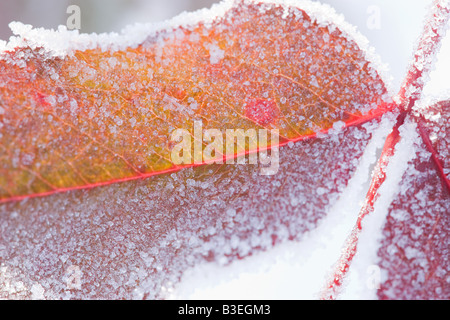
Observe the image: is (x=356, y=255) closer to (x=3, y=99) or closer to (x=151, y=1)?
(x=3, y=99)

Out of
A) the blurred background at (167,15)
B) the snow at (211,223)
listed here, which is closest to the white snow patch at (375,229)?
the snow at (211,223)

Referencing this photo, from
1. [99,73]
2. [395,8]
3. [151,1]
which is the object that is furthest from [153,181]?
[151,1]

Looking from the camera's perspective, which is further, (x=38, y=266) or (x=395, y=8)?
(x=395, y=8)

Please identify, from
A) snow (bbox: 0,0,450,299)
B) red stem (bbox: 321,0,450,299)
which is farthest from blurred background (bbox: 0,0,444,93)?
snow (bbox: 0,0,450,299)

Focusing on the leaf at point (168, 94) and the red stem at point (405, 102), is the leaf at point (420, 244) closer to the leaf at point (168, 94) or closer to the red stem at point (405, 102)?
the red stem at point (405, 102)

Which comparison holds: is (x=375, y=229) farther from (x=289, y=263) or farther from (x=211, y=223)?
(x=211, y=223)

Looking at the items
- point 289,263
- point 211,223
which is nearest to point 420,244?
point 289,263
